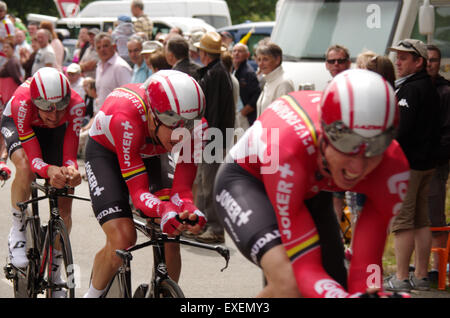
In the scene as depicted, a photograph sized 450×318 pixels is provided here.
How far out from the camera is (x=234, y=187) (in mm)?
3613

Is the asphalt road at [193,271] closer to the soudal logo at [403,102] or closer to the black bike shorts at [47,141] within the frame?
the black bike shorts at [47,141]

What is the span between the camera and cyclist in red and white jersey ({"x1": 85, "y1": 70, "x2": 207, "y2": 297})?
4039 mm

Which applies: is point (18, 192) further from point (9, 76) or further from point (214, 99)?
point (9, 76)

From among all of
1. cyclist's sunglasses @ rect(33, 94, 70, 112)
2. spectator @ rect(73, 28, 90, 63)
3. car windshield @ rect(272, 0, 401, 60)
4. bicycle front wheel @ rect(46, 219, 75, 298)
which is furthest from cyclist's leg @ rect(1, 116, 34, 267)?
spectator @ rect(73, 28, 90, 63)

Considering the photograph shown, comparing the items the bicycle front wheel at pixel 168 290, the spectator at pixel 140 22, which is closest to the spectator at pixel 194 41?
the spectator at pixel 140 22

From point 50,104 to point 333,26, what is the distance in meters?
5.20

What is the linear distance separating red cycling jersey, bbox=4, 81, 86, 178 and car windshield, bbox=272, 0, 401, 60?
464 cm

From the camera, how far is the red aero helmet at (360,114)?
9.45ft

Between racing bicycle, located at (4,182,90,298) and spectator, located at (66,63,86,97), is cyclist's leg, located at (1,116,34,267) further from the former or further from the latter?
spectator, located at (66,63,86,97)

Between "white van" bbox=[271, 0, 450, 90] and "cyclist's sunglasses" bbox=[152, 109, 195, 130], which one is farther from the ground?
"white van" bbox=[271, 0, 450, 90]

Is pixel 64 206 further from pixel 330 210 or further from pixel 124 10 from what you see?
pixel 124 10

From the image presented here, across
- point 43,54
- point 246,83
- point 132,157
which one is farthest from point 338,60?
point 43,54

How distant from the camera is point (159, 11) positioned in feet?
76.5

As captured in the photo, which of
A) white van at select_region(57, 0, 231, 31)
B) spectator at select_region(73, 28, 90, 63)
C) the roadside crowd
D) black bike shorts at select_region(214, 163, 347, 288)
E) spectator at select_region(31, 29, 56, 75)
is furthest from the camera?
white van at select_region(57, 0, 231, 31)
